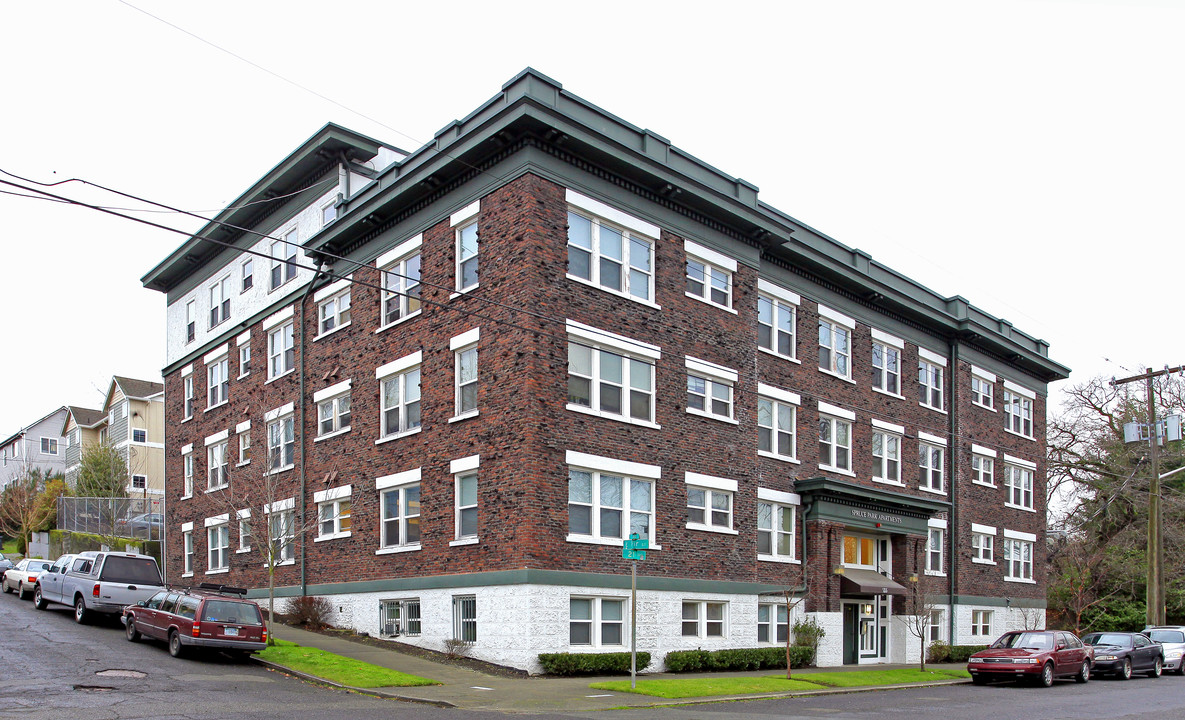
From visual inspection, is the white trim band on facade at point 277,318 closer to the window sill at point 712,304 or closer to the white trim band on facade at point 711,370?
the window sill at point 712,304

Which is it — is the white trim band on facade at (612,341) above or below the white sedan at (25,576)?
above

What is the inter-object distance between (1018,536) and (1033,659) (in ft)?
58.0

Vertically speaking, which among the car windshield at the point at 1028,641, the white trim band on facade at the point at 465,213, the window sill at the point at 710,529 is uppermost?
the white trim band on facade at the point at 465,213

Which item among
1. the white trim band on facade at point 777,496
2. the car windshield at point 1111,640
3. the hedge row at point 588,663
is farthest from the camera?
the car windshield at point 1111,640

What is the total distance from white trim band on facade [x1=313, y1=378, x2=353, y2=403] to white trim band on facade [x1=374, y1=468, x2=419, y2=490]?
3.37 meters

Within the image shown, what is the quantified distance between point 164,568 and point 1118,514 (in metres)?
48.6

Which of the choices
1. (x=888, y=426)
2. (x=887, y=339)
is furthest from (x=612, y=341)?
(x=887, y=339)

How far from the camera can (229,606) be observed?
872 inches

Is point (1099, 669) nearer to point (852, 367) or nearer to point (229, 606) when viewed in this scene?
point (852, 367)

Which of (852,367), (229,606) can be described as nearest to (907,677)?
(852,367)

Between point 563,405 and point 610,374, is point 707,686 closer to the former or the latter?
point 563,405

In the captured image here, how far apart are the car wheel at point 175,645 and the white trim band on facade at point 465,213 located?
11.7 m

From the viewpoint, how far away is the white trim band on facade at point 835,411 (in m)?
33.6

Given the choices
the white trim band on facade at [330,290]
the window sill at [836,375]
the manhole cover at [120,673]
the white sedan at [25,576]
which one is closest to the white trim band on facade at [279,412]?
the white trim band on facade at [330,290]
